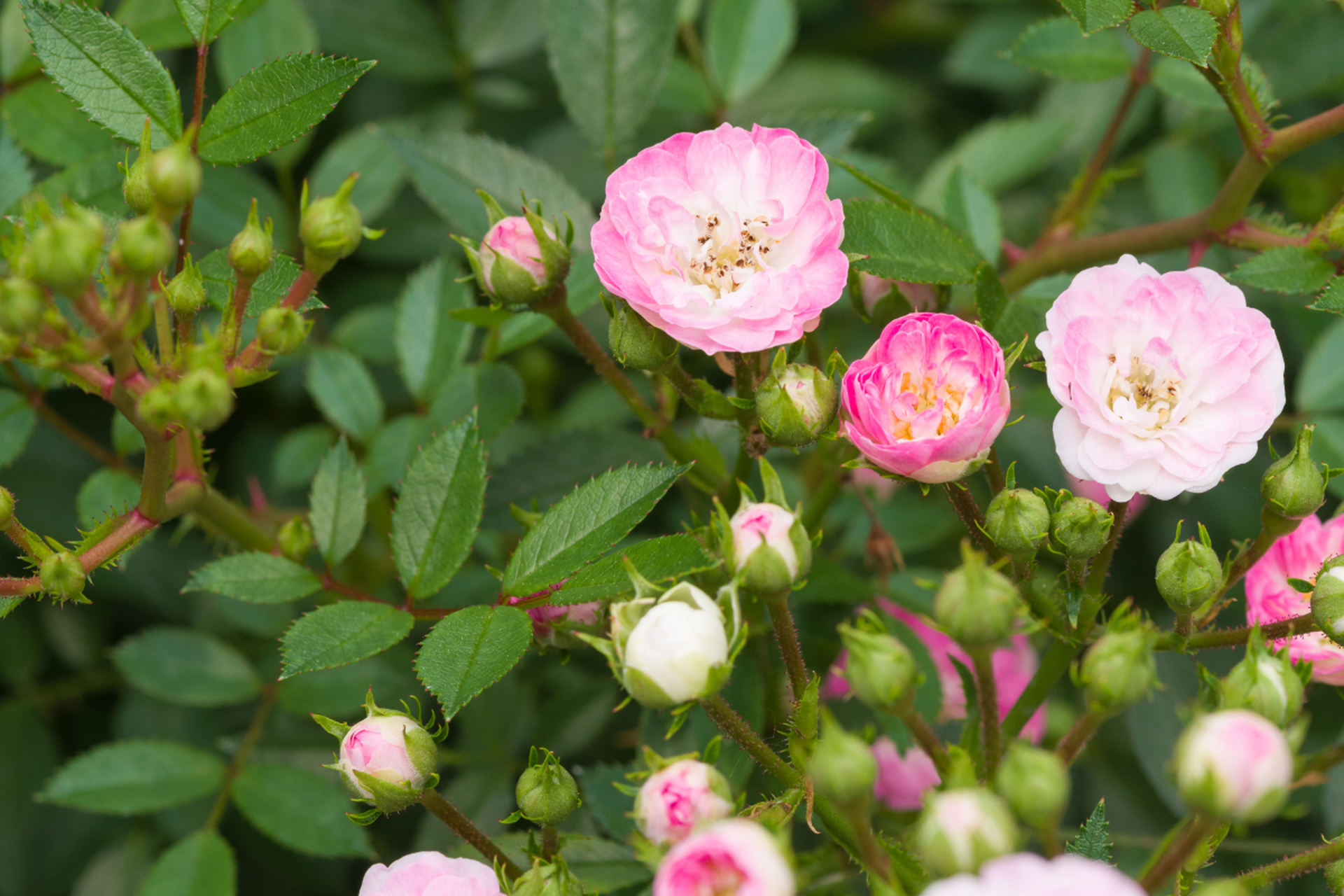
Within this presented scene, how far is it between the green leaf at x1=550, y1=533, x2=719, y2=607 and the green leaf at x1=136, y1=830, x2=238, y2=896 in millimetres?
1082

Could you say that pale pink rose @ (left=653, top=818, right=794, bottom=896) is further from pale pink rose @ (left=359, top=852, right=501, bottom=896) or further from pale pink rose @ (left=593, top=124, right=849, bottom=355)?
pale pink rose @ (left=593, top=124, right=849, bottom=355)

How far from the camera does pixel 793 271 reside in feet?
5.30

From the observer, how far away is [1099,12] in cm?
157

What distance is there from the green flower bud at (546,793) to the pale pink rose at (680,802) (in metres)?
0.20

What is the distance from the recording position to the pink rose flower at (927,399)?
147 centimetres

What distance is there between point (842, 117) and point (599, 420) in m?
0.86

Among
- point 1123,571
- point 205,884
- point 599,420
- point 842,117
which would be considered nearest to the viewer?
point 205,884

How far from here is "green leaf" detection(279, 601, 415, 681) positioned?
1.57m

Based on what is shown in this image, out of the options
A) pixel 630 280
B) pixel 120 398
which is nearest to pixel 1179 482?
pixel 630 280

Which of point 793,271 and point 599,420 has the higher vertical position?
point 793,271

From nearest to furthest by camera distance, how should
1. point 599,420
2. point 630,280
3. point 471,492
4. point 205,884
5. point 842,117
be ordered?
point 630,280
point 471,492
point 205,884
point 842,117
point 599,420

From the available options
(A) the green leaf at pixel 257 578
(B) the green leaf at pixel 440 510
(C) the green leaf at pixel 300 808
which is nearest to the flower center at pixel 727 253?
(B) the green leaf at pixel 440 510

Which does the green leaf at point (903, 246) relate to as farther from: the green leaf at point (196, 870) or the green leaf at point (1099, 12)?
the green leaf at point (196, 870)

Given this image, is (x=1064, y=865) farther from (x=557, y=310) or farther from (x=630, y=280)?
(x=557, y=310)
